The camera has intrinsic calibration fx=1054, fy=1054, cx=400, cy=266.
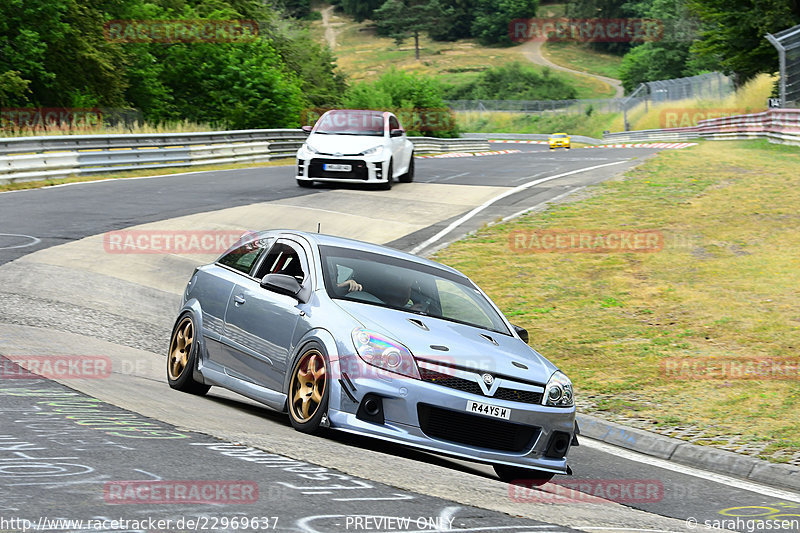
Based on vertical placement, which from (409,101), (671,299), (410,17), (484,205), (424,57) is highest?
(410,17)

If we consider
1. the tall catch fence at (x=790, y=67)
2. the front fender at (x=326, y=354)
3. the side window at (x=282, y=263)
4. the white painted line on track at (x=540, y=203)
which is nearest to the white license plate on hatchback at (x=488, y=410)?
the front fender at (x=326, y=354)

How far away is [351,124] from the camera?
998 inches

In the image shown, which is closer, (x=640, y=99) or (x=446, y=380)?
(x=446, y=380)

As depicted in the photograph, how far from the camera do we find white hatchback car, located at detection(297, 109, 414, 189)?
81.0 ft

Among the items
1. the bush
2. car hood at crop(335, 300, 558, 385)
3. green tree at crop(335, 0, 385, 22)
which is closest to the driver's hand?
car hood at crop(335, 300, 558, 385)

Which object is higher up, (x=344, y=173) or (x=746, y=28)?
(x=746, y=28)

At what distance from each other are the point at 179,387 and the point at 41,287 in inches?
179

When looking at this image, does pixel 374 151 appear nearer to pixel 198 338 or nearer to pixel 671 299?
pixel 671 299

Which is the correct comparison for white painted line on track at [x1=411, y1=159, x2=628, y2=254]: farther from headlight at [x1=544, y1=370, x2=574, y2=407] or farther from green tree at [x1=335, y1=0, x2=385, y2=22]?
green tree at [x1=335, y1=0, x2=385, y2=22]

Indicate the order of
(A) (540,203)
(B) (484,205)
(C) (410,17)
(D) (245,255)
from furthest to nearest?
(C) (410,17)
(B) (484,205)
(A) (540,203)
(D) (245,255)

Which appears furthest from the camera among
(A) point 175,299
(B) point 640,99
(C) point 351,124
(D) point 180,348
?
(B) point 640,99

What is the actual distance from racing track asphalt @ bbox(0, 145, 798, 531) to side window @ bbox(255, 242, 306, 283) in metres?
1.14

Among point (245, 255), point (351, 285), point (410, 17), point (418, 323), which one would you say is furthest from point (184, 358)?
point (410, 17)

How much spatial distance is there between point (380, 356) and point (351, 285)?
1.12 m
